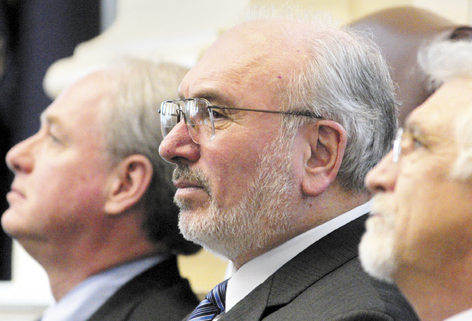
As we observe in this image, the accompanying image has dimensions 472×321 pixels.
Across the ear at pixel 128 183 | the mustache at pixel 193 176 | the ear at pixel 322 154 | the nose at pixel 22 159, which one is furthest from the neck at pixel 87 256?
the ear at pixel 322 154

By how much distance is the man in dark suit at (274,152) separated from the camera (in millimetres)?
1757

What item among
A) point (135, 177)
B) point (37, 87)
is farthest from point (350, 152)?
point (37, 87)

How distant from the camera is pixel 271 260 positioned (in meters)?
1.76

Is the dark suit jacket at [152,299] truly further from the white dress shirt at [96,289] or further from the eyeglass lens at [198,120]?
the eyeglass lens at [198,120]

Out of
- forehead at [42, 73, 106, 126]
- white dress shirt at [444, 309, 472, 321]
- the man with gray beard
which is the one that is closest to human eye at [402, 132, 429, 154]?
the man with gray beard

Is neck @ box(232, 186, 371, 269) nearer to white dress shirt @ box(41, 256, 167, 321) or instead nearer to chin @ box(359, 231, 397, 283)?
chin @ box(359, 231, 397, 283)

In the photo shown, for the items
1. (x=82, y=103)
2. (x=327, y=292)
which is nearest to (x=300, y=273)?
(x=327, y=292)

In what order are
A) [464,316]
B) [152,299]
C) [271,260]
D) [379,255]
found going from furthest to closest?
1. [152,299]
2. [271,260]
3. [379,255]
4. [464,316]

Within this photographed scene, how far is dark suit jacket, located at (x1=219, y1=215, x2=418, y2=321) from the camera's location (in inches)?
56.6

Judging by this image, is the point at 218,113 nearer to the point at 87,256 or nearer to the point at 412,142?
the point at 412,142

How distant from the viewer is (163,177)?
7.77ft

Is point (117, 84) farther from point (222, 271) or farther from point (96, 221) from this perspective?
point (222, 271)

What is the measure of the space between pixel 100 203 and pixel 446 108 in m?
1.47

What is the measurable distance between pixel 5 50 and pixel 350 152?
2.63m
